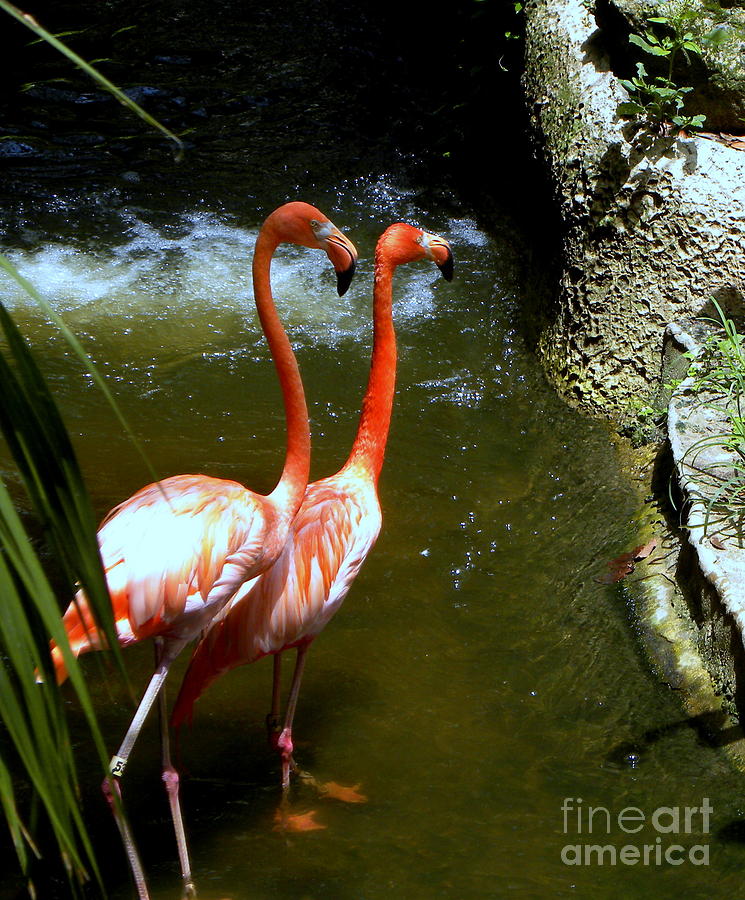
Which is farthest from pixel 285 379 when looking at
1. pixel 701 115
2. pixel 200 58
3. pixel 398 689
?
pixel 200 58

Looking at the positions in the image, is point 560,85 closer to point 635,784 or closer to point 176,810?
A: point 635,784

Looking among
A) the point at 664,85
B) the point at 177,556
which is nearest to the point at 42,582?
the point at 177,556

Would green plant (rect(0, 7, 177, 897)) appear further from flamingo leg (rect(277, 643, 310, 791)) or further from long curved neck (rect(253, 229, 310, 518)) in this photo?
flamingo leg (rect(277, 643, 310, 791))

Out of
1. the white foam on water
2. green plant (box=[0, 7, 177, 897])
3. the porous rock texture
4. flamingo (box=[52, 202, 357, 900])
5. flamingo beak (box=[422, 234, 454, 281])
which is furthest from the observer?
the white foam on water

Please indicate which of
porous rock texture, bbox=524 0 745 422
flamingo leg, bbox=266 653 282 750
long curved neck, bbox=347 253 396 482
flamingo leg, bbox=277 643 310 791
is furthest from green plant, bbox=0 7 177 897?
porous rock texture, bbox=524 0 745 422

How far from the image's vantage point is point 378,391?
3.14m

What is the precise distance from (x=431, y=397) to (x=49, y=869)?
284 cm

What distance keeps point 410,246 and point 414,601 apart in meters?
1.26

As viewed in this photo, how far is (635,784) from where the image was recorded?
9.00 feet

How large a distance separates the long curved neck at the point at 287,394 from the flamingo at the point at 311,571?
0.17 metres

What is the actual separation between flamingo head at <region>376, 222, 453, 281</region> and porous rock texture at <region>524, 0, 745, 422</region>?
4.85 feet

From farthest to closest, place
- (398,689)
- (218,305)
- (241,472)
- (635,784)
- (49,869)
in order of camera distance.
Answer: (218,305) → (241,472) → (398,689) → (635,784) → (49,869)
